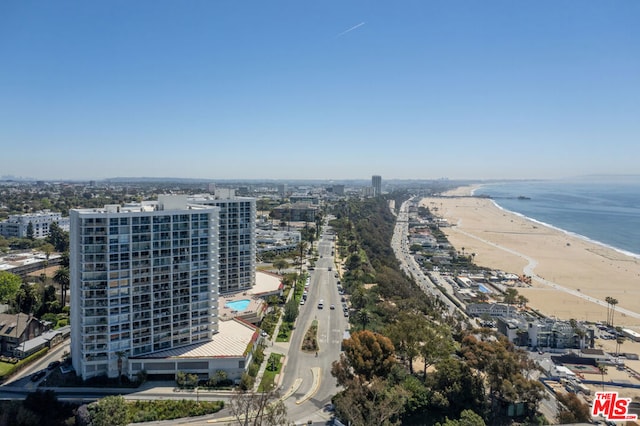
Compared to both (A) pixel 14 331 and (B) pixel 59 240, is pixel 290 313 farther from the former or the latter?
(B) pixel 59 240

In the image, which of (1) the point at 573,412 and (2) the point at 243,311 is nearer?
(1) the point at 573,412

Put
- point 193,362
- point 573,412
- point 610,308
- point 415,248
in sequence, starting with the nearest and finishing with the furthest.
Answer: point 573,412 < point 193,362 < point 610,308 < point 415,248

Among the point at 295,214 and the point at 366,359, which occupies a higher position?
the point at 295,214

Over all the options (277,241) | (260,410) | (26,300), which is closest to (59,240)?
(26,300)

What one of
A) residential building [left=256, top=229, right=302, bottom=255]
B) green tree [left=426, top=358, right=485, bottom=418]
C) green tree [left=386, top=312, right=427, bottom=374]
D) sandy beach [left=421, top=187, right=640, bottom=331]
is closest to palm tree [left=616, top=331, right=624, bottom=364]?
sandy beach [left=421, top=187, right=640, bottom=331]

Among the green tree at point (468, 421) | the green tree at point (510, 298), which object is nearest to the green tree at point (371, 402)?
the green tree at point (468, 421)

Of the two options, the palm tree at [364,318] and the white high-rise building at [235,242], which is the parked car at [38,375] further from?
the palm tree at [364,318]
